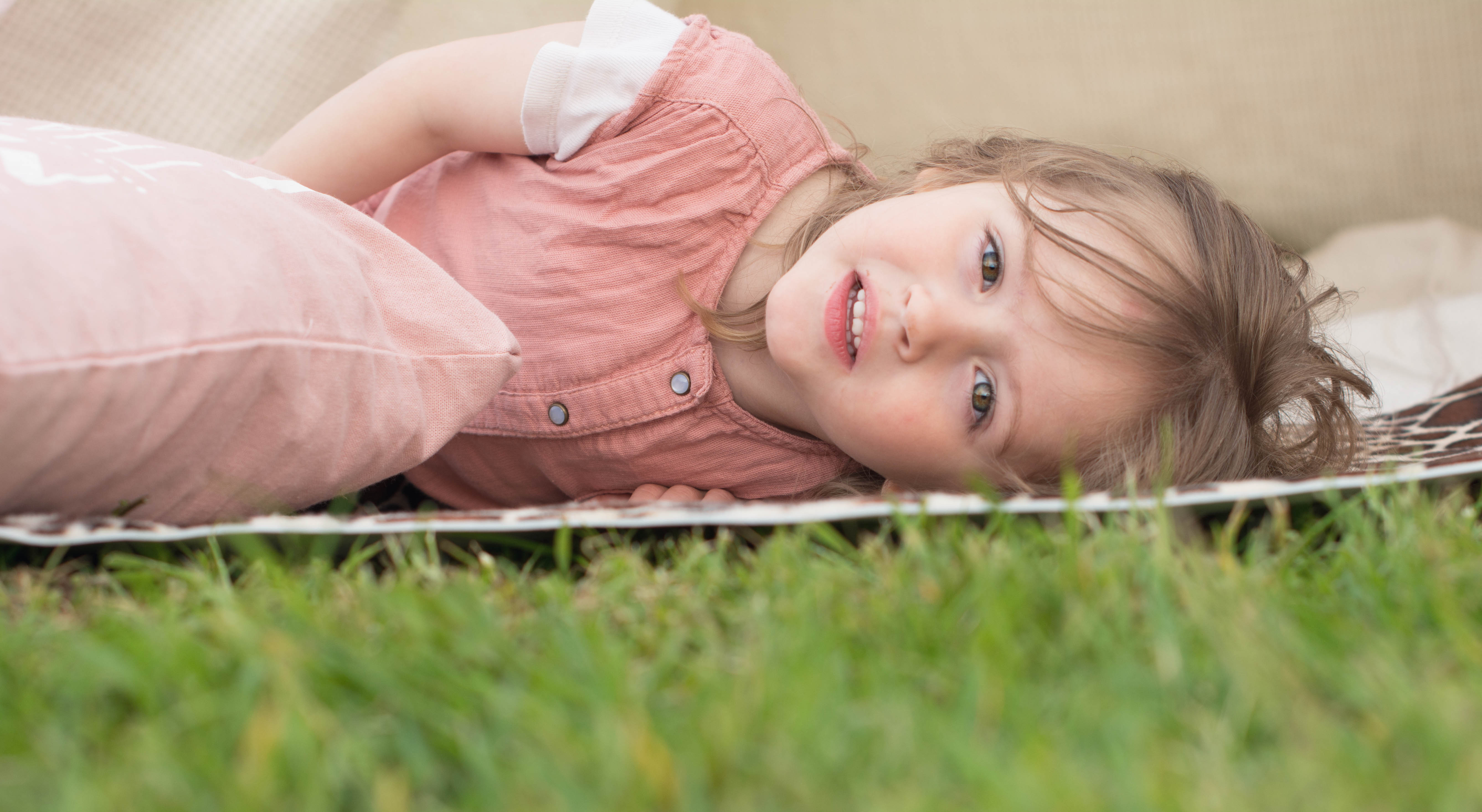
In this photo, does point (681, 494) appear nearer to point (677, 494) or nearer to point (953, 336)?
point (677, 494)

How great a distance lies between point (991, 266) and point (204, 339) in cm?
77

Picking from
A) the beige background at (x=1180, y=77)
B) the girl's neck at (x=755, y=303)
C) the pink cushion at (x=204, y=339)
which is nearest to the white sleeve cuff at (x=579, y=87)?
the girl's neck at (x=755, y=303)

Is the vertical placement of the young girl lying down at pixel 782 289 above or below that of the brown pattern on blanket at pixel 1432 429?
above

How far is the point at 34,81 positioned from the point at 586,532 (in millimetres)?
1381

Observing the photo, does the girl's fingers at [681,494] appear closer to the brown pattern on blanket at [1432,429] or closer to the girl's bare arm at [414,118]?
the girl's bare arm at [414,118]

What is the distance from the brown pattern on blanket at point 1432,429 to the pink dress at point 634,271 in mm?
737

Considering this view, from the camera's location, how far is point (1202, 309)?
1.22m

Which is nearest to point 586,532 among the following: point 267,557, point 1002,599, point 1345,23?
point 267,557

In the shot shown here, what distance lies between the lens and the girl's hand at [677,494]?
1.37 meters

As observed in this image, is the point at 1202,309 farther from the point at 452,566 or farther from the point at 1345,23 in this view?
the point at 1345,23

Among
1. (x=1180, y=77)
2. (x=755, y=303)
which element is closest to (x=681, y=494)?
(x=755, y=303)

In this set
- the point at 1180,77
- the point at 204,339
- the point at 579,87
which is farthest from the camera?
the point at 1180,77

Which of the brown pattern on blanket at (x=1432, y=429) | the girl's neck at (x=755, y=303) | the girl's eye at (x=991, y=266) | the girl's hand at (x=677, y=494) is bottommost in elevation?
the girl's hand at (x=677, y=494)

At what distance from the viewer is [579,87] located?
1.29 meters
